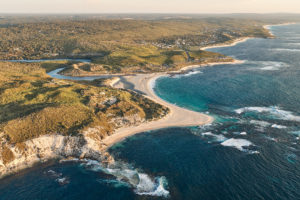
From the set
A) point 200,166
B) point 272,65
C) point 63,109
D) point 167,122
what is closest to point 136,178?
point 200,166

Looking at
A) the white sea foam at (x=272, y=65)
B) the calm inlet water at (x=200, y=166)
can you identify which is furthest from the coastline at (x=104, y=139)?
the white sea foam at (x=272, y=65)

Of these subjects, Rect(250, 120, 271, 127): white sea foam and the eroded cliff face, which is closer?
the eroded cliff face

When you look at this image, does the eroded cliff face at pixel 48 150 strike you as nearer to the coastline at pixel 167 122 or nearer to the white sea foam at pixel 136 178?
the white sea foam at pixel 136 178

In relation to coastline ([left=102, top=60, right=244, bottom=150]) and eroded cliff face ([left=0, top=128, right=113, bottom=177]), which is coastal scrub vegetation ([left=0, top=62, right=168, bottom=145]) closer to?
eroded cliff face ([left=0, top=128, right=113, bottom=177])

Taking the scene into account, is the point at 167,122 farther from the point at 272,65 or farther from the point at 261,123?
the point at 272,65

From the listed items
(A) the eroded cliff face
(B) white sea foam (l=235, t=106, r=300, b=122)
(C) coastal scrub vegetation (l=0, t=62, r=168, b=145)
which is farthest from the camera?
(B) white sea foam (l=235, t=106, r=300, b=122)

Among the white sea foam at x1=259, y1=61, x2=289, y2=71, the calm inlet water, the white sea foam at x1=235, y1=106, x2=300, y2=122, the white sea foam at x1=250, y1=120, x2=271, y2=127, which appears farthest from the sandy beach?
the white sea foam at x1=259, y1=61, x2=289, y2=71

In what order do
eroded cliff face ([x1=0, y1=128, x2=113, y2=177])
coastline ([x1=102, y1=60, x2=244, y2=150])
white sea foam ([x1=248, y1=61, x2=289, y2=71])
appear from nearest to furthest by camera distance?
1. eroded cliff face ([x1=0, y1=128, x2=113, y2=177])
2. coastline ([x1=102, y1=60, x2=244, y2=150])
3. white sea foam ([x1=248, y1=61, x2=289, y2=71])
